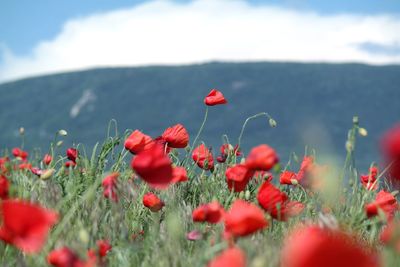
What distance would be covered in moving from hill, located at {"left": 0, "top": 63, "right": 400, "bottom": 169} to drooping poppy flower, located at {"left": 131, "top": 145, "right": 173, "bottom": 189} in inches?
3426

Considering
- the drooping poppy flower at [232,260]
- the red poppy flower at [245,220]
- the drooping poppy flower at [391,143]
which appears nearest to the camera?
the drooping poppy flower at [232,260]

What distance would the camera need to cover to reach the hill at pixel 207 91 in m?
89.8

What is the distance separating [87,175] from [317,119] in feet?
4.79

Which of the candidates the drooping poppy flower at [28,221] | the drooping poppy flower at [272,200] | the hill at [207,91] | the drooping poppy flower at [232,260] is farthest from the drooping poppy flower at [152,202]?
the hill at [207,91]

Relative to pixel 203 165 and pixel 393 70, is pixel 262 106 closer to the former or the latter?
pixel 393 70

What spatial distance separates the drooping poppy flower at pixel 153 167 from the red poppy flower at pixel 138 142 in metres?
0.59

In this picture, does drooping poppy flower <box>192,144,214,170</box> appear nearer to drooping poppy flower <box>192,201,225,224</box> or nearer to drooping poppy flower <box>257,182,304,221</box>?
drooping poppy flower <box>257,182,304,221</box>

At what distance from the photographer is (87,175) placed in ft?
8.44

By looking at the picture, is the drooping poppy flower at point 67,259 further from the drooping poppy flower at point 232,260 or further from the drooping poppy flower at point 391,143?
the drooping poppy flower at point 391,143

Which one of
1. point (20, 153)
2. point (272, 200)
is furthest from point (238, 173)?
point (20, 153)

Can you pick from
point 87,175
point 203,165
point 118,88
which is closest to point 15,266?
point 87,175

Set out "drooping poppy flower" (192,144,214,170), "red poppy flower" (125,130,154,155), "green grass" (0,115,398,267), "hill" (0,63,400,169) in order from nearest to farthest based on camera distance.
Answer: "green grass" (0,115,398,267) → "red poppy flower" (125,130,154,155) → "drooping poppy flower" (192,144,214,170) → "hill" (0,63,400,169)

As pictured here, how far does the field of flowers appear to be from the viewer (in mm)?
1312

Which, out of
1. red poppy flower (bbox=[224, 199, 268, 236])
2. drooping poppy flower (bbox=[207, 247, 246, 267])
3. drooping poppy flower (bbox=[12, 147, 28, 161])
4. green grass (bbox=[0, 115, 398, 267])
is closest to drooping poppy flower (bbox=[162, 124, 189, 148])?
green grass (bbox=[0, 115, 398, 267])
